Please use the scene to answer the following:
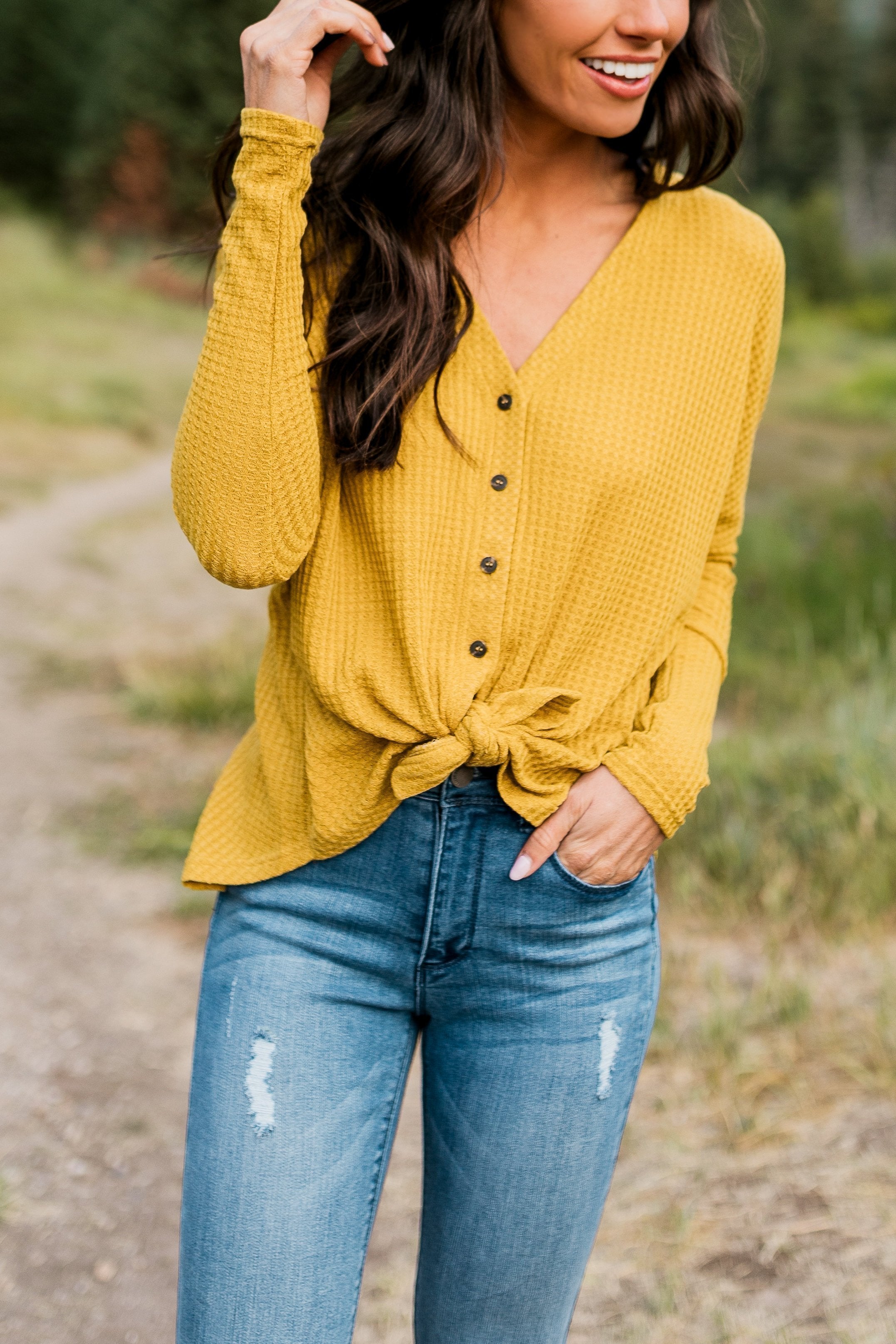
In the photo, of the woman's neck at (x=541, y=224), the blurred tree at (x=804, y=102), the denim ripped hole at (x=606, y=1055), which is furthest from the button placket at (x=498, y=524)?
the blurred tree at (x=804, y=102)

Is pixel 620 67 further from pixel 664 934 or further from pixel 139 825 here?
pixel 139 825

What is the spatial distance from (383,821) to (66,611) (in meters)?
5.37

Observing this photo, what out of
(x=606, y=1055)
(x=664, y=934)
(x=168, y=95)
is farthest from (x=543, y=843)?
(x=168, y=95)

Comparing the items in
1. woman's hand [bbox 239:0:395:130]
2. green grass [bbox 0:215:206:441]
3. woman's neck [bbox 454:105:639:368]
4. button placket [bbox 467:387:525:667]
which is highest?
woman's hand [bbox 239:0:395:130]

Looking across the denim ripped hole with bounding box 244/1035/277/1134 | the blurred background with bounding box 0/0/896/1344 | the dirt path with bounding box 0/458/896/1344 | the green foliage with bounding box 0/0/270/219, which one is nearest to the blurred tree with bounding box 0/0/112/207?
the green foliage with bounding box 0/0/270/219

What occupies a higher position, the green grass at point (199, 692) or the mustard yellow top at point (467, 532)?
the mustard yellow top at point (467, 532)

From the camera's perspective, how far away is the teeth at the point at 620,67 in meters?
1.51

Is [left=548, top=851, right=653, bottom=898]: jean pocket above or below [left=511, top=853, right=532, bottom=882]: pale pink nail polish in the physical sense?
below

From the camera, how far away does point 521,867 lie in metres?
1.46

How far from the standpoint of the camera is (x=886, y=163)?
39.9m

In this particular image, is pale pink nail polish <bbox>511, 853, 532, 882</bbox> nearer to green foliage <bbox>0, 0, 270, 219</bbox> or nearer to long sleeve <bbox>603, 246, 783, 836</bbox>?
long sleeve <bbox>603, 246, 783, 836</bbox>

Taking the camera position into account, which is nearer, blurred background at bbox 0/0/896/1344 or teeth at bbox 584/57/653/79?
teeth at bbox 584/57/653/79

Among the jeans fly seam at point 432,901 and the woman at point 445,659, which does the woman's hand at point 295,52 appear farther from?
the jeans fly seam at point 432,901

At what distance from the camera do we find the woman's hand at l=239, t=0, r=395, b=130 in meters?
1.43
